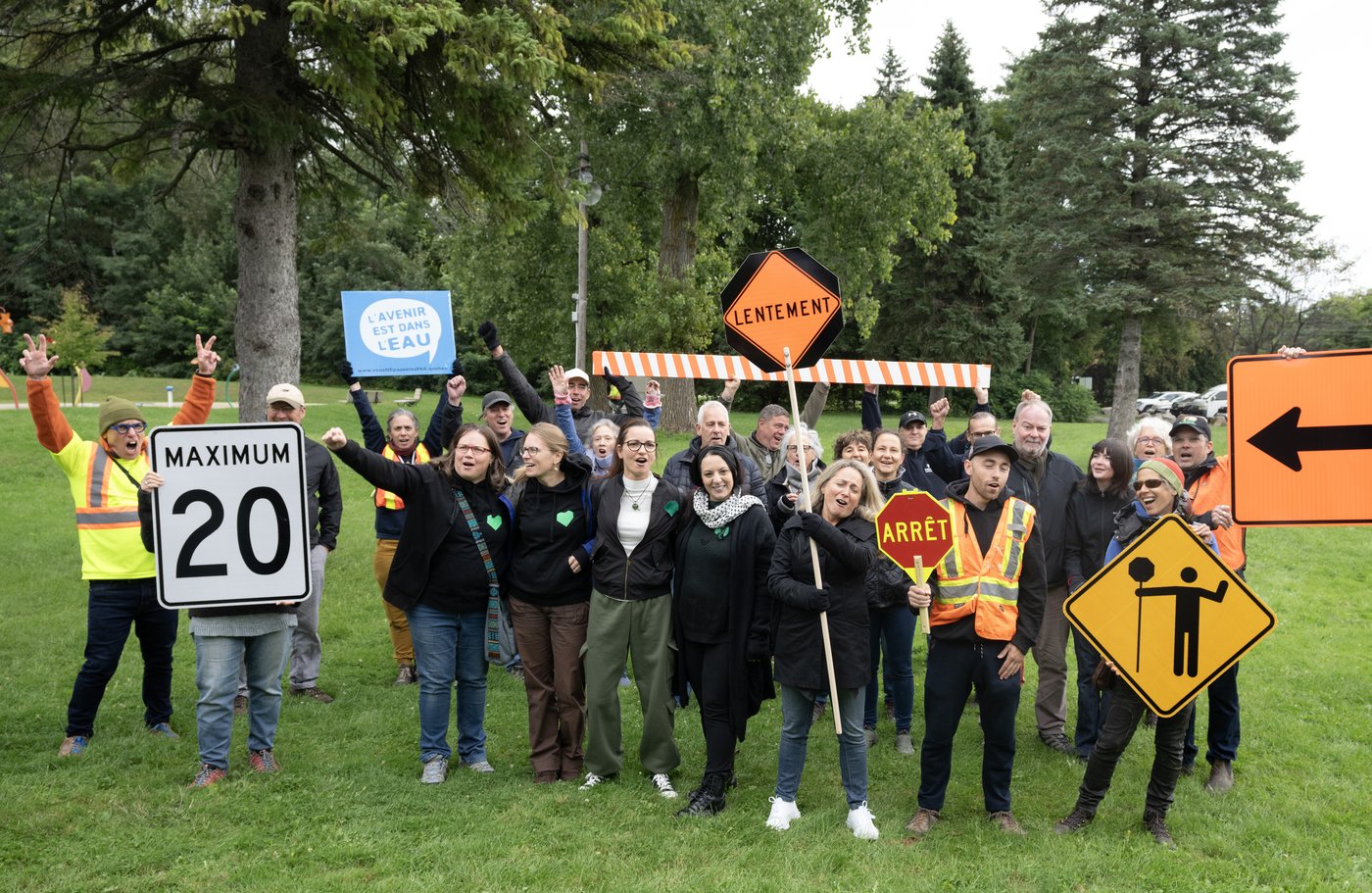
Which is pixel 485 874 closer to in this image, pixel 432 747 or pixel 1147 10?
pixel 432 747

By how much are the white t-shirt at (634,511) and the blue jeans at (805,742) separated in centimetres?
119

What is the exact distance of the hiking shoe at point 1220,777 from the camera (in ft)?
18.8

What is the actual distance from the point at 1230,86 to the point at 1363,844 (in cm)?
2683

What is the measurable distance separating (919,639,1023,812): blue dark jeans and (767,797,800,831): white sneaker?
0.69 m

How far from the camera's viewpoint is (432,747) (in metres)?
5.80

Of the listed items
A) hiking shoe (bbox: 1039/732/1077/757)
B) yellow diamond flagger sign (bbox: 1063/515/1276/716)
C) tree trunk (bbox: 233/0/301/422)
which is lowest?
hiking shoe (bbox: 1039/732/1077/757)

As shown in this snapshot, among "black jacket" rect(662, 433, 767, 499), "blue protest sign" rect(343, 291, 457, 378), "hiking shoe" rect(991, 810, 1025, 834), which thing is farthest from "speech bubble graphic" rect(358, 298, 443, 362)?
"hiking shoe" rect(991, 810, 1025, 834)

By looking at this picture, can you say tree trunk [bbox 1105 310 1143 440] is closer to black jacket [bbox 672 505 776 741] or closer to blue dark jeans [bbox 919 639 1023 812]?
blue dark jeans [bbox 919 639 1023 812]

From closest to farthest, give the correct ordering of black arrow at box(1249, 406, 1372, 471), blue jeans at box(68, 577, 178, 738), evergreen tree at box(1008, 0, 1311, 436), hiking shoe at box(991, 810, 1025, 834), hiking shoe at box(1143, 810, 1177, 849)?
black arrow at box(1249, 406, 1372, 471) < hiking shoe at box(1143, 810, 1177, 849) < hiking shoe at box(991, 810, 1025, 834) < blue jeans at box(68, 577, 178, 738) < evergreen tree at box(1008, 0, 1311, 436)

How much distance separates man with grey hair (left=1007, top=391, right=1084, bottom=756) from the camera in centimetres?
643

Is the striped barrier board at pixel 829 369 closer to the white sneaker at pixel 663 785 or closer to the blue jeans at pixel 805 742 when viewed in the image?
the white sneaker at pixel 663 785

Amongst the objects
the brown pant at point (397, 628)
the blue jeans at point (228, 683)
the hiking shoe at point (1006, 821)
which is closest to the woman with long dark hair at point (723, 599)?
the hiking shoe at point (1006, 821)

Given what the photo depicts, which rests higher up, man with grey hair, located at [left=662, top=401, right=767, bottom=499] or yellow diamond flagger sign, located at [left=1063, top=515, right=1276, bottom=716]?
man with grey hair, located at [left=662, top=401, right=767, bottom=499]

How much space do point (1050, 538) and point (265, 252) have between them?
7.80 m
